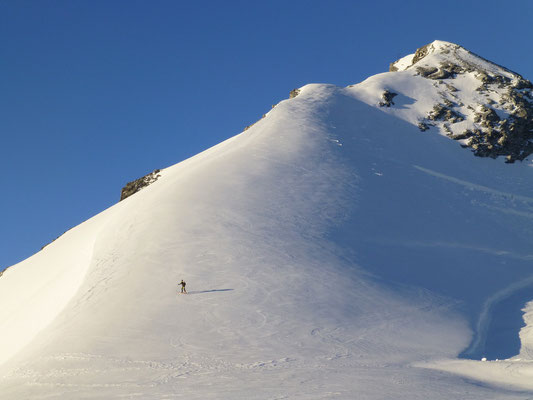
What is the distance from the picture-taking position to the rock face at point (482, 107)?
55062mm

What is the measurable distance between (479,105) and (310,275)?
3993cm

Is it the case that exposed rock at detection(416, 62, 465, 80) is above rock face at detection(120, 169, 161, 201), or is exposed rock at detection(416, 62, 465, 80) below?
above

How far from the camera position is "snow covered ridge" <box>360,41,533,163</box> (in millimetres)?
55125

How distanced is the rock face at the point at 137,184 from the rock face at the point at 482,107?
30617 mm

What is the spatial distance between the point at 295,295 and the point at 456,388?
10.6m

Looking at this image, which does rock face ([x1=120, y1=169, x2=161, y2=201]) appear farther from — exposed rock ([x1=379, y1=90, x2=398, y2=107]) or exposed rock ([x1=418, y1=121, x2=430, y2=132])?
exposed rock ([x1=418, y1=121, x2=430, y2=132])

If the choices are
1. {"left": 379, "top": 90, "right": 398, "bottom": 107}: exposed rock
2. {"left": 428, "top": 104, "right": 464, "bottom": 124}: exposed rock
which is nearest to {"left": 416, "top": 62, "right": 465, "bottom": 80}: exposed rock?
{"left": 379, "top": 90, "right": 398, "bottom": 107}: exposed rock

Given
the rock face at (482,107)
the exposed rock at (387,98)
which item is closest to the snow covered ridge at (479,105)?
the rock face at (482,107)

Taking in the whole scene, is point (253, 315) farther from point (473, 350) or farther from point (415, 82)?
point (415, 82)

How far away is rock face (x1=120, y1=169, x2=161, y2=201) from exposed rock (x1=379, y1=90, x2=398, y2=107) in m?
27.1

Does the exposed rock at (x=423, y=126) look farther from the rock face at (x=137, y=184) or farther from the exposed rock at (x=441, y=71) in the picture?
the rock face at (x=137, y=184)

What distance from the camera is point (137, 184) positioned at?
61094 mm

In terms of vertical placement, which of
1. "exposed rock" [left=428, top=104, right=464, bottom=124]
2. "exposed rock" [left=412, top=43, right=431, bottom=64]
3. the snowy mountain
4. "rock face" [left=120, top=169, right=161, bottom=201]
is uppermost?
"exposed rock" [left=412, top=43, right=431, bottom=64]

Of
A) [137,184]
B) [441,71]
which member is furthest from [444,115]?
[137,184]
